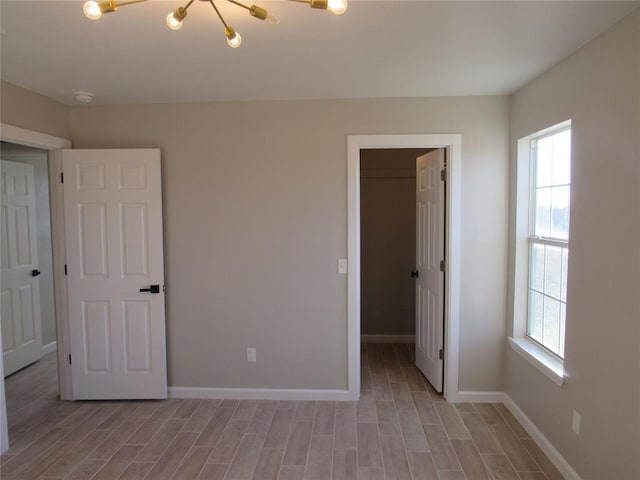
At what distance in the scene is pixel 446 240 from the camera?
310 centimetres

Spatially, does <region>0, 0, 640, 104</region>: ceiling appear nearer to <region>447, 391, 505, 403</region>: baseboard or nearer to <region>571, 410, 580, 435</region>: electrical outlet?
<region>571, 410, 580, 435</region>: electrical outlet

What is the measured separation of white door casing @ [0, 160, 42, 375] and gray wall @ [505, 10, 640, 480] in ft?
15.6

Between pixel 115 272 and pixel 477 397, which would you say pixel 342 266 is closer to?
pixel 477 397

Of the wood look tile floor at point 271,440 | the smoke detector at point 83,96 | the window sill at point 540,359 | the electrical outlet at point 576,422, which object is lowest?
the wood look tile floor at point 271,440

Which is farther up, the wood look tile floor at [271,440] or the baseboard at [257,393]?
the baseboard at [257,393]

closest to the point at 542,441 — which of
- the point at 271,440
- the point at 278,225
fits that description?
the point at 271,440

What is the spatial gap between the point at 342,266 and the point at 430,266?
2.75 feet

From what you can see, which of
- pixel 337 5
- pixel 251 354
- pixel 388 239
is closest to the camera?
pixel 337 5

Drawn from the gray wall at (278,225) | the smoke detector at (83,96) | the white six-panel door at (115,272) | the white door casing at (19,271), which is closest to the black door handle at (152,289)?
the white six-panel door at (115,272)

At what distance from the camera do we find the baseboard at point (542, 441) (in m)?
2.20

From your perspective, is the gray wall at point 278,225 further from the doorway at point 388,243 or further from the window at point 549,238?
the doorway at point 388,243

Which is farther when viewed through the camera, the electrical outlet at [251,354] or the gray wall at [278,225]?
the electrical outlet at [251,354]

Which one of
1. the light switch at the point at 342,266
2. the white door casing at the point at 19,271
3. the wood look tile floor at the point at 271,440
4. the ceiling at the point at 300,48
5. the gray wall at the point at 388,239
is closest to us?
the ceiling at the point at 300,48

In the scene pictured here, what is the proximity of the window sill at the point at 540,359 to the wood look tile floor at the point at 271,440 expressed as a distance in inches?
20.7
